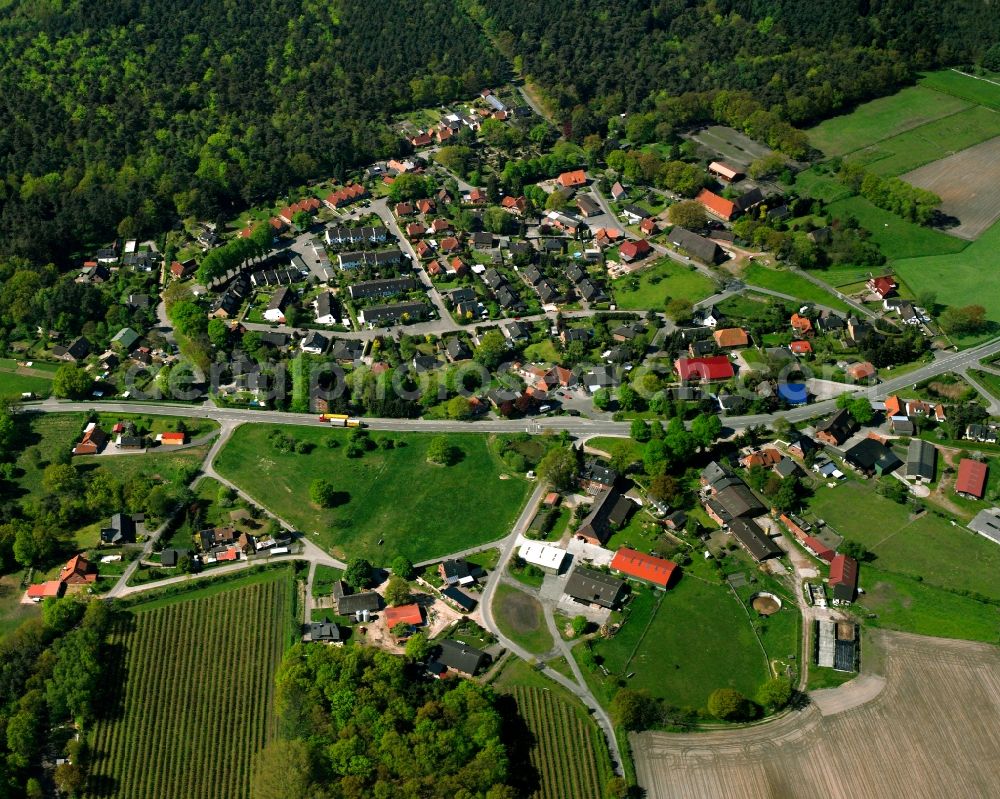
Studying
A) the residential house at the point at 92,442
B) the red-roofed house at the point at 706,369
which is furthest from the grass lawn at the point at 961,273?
the residential house at the point at 92,442

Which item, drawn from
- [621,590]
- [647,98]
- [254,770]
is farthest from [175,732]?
[647,98]

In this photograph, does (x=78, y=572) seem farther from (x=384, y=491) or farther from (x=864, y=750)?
(x=864, y=750)

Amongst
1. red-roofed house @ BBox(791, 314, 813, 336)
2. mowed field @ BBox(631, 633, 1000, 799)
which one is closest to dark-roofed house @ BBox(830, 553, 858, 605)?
mowed field @ BBox(631, 633, 1000, 799)

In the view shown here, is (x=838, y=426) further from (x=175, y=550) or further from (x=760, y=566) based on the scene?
(x=175, y=550)

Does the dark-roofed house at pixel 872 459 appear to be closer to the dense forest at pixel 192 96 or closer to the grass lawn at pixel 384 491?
the grass lawn at pixel 384 491

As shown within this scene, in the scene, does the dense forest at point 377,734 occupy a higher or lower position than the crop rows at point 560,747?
higher

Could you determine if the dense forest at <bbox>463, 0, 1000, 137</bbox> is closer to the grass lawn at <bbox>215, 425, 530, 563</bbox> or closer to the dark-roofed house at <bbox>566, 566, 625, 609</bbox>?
the grass lawn at <bbox>215, 425, 530, 563</bbox>
